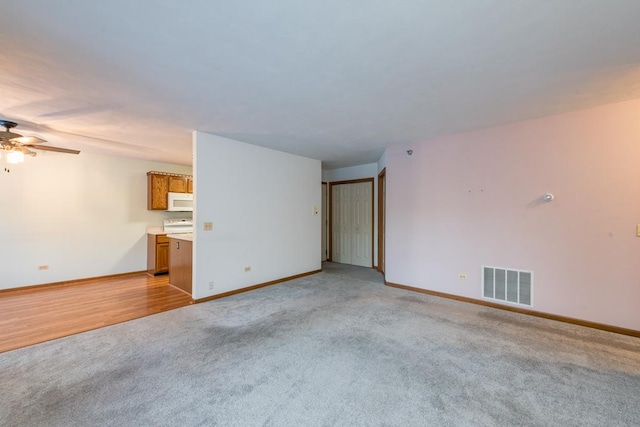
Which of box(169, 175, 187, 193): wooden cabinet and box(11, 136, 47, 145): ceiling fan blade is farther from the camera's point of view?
box(169, 175, 187, 193): wooden cabinet

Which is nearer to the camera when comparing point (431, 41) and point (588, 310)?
point (431, 41)

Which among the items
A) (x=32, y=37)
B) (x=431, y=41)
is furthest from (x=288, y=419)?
(x=32, y=37)

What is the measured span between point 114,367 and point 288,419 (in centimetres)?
168

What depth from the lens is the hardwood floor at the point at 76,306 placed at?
115 inches

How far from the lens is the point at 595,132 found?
9.93 feet

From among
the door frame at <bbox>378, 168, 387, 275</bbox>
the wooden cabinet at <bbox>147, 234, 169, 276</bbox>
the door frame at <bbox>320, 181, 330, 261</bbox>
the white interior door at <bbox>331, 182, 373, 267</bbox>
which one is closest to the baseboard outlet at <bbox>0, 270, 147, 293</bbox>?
the wooden cabinet at <bbox>147, 234, 169, 276</bbox>

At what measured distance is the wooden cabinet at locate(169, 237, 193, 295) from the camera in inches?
168

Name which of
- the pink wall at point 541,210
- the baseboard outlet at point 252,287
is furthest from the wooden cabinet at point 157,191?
the pink wall at point 541,210

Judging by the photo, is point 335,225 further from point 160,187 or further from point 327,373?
point 327,373

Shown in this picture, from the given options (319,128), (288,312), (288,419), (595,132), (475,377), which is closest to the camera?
(288,419)

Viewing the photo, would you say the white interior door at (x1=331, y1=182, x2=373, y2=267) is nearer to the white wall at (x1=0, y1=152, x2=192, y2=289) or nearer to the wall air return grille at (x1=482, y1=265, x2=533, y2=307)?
the wall air return grille at (x1=482, y1=265, x2=533, y2=307)

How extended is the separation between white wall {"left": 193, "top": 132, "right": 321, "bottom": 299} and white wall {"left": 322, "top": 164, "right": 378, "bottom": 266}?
1.25m

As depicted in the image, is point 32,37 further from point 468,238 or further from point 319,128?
point 468,238

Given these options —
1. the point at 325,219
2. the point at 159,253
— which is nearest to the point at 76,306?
the point at 159,253
